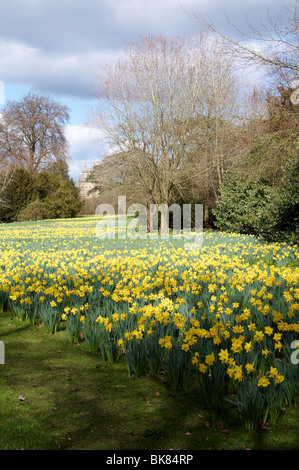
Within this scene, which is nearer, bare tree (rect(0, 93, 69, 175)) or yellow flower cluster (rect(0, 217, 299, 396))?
yellow flower cluster (rect(0, 217, 299, 396))

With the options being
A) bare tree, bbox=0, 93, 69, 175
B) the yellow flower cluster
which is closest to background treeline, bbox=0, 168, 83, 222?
bare tree, bbox=0, 93, 69, 175

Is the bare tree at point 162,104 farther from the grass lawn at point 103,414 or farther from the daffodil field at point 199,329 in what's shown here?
the grass lawn at point 103,414

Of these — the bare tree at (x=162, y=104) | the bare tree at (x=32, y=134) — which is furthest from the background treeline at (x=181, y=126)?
the bare tree at (x=32, y=134)

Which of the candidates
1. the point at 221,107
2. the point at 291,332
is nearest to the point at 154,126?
the point at 221,107

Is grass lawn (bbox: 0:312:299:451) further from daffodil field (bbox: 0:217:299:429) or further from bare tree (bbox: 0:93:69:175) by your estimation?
bare tree (bbox: 0:93:69:175)

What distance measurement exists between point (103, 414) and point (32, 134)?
133 feet

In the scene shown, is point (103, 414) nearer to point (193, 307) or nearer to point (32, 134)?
point (193, 307)

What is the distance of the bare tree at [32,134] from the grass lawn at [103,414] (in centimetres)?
3700

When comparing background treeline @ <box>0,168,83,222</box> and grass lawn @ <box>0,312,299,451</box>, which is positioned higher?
background treeline @ <box>0,168,83,222</box>

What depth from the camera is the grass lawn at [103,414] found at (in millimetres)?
2322

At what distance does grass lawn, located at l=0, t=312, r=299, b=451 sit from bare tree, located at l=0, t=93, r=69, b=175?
37003 millimetres

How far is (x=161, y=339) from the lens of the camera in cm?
300

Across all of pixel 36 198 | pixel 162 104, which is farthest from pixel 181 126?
pixel 36 198

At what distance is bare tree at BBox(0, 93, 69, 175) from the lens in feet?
125
